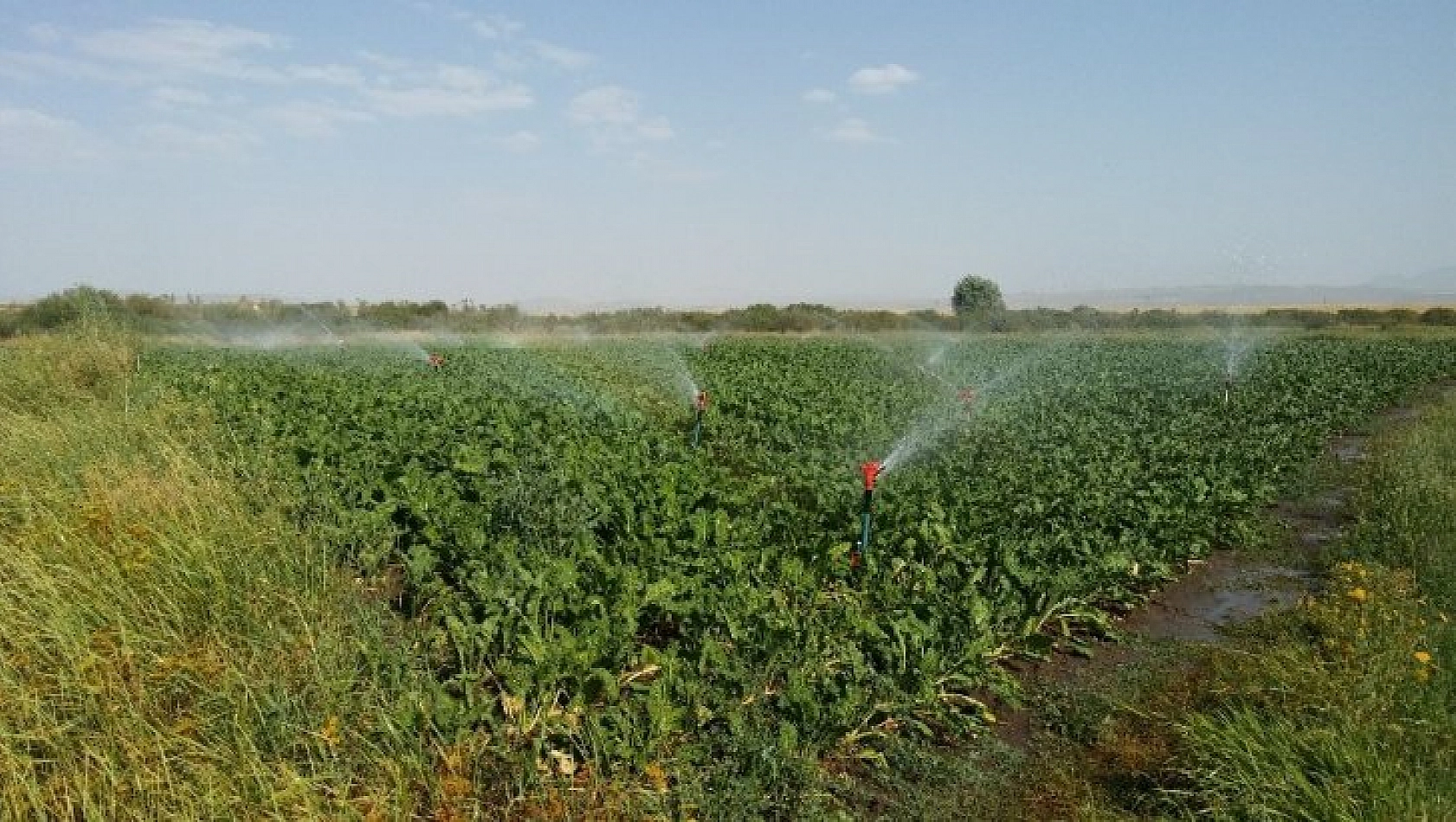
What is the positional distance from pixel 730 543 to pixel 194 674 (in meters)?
3.61

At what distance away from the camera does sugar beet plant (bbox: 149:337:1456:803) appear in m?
5.10

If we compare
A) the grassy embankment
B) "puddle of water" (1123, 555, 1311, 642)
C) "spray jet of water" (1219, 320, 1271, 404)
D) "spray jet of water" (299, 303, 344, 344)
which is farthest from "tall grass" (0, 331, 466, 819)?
"spray jet of water" (299, 303, 344, 344)

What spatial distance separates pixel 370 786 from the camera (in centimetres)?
409

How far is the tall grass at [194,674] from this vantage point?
13.3 feet

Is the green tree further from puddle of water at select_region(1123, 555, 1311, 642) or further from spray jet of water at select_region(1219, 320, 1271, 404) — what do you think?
puddle of water at select_region(1123, 555, 1311, 642)

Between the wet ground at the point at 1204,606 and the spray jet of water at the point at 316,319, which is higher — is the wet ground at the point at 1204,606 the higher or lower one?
the lower one

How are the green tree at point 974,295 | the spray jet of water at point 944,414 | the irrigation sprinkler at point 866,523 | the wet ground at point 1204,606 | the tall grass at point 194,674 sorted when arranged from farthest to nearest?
1. the green tree at point 974,295
2. the spray jet of water at point 944,414
3. the irrigation sprinkler at point 866,523
4. the wet ground at point 1204,606
5. the tall grass at point 194,674

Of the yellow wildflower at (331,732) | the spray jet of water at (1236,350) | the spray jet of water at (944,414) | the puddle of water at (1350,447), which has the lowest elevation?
the puddle of water at (1350,447)

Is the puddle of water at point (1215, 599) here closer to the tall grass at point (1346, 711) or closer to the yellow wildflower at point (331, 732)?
the tall grass at point (1346, 711)

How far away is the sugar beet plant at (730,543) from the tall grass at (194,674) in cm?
39

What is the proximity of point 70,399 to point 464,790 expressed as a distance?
14.3 metres

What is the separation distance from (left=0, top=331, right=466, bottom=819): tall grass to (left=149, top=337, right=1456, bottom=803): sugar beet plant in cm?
39

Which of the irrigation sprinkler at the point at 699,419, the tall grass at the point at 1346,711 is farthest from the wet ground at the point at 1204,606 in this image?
the irrigation sprinkler at the point at 699,419

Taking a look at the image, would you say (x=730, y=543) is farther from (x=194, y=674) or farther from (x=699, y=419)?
(x=699, y=419)
